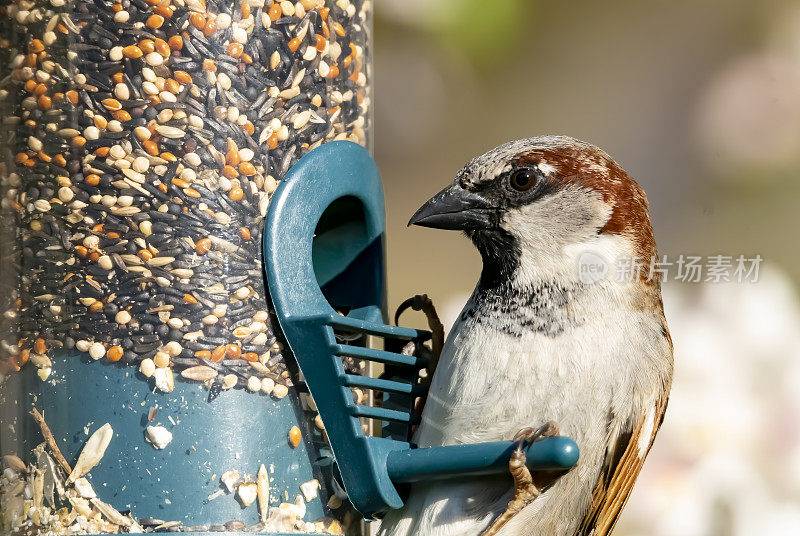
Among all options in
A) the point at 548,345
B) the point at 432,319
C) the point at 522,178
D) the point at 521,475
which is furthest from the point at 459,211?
the point at 521,475

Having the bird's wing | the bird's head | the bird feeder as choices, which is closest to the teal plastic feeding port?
the bird feeder

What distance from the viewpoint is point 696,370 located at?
3.60 m

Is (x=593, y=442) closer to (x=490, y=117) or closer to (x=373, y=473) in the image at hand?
(x=373, y=473)

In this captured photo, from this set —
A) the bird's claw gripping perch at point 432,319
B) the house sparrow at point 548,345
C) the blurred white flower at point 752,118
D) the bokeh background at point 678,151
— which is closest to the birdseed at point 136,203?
the house sparrow at point 548,345

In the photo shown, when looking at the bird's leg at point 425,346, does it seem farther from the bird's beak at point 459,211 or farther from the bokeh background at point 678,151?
the bokeh background at point 678,151

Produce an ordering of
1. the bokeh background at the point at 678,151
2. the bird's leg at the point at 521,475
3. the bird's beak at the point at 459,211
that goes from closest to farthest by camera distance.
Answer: the bird's leg at the point at 521,475, the bird's beak at the point at 459,211, the bokeh background at the point at 678,151

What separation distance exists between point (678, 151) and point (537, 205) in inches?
35.2

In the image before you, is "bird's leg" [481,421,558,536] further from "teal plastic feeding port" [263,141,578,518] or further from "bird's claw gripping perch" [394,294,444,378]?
"bird's claw gripping perch" [394,294,444,378]

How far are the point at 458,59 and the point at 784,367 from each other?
58.3 inches

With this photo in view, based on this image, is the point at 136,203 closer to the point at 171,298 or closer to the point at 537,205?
the point at 171,298

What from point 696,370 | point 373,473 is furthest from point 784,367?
point 373,473

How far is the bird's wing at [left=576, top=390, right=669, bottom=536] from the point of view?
3.17 meters

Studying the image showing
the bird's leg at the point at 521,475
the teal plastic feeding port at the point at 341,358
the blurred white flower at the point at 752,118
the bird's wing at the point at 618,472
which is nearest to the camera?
the bird's leg at the point at 521,475

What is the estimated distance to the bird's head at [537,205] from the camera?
130 inches
